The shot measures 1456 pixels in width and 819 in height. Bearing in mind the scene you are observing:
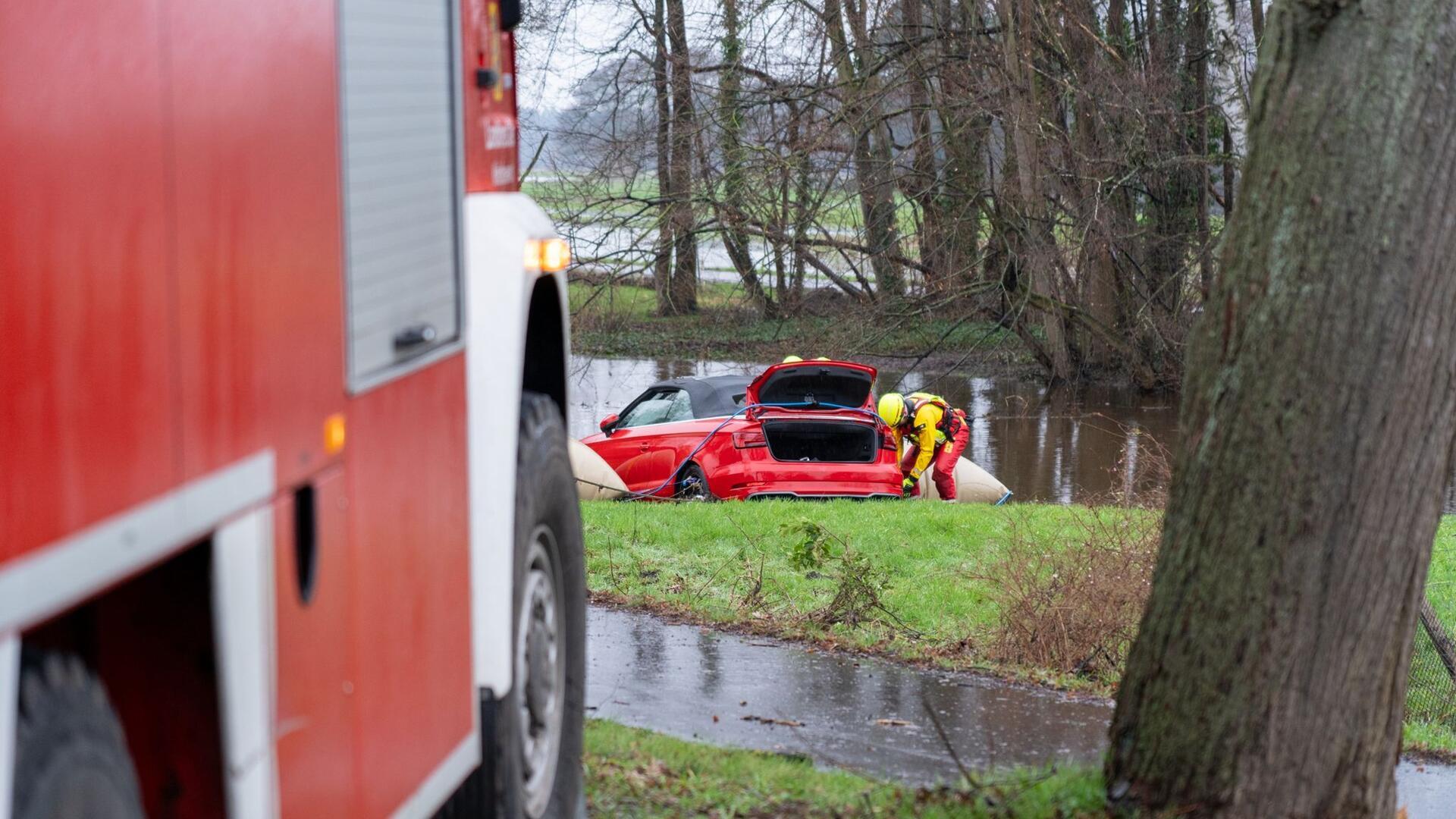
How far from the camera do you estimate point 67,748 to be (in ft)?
6.00

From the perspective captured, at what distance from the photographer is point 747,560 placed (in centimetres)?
1062

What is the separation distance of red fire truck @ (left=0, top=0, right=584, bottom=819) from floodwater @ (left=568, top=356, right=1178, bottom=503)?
13.3 meters

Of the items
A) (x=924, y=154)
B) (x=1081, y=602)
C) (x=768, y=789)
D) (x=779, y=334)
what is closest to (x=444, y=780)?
(x=768, y=789)

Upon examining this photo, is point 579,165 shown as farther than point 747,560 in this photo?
Yes

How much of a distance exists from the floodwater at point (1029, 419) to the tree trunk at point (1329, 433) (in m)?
11.9

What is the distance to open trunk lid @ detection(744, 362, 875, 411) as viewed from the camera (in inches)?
563

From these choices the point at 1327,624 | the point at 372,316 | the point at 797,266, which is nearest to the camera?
the point at 372,316

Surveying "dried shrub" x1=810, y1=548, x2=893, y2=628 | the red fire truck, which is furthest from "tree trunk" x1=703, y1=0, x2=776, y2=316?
the red fire truck

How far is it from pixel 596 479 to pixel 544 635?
11.4 meters

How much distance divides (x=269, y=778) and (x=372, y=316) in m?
0.84

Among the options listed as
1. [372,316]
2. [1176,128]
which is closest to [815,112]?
[1176,128]

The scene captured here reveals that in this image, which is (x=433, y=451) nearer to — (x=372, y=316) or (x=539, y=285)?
(x=372, y=316)

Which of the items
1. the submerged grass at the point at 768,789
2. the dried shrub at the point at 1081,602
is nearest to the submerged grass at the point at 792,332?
the dried shrub at the point at 1081,602

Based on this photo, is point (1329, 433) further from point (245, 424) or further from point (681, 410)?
point (681, 410)
